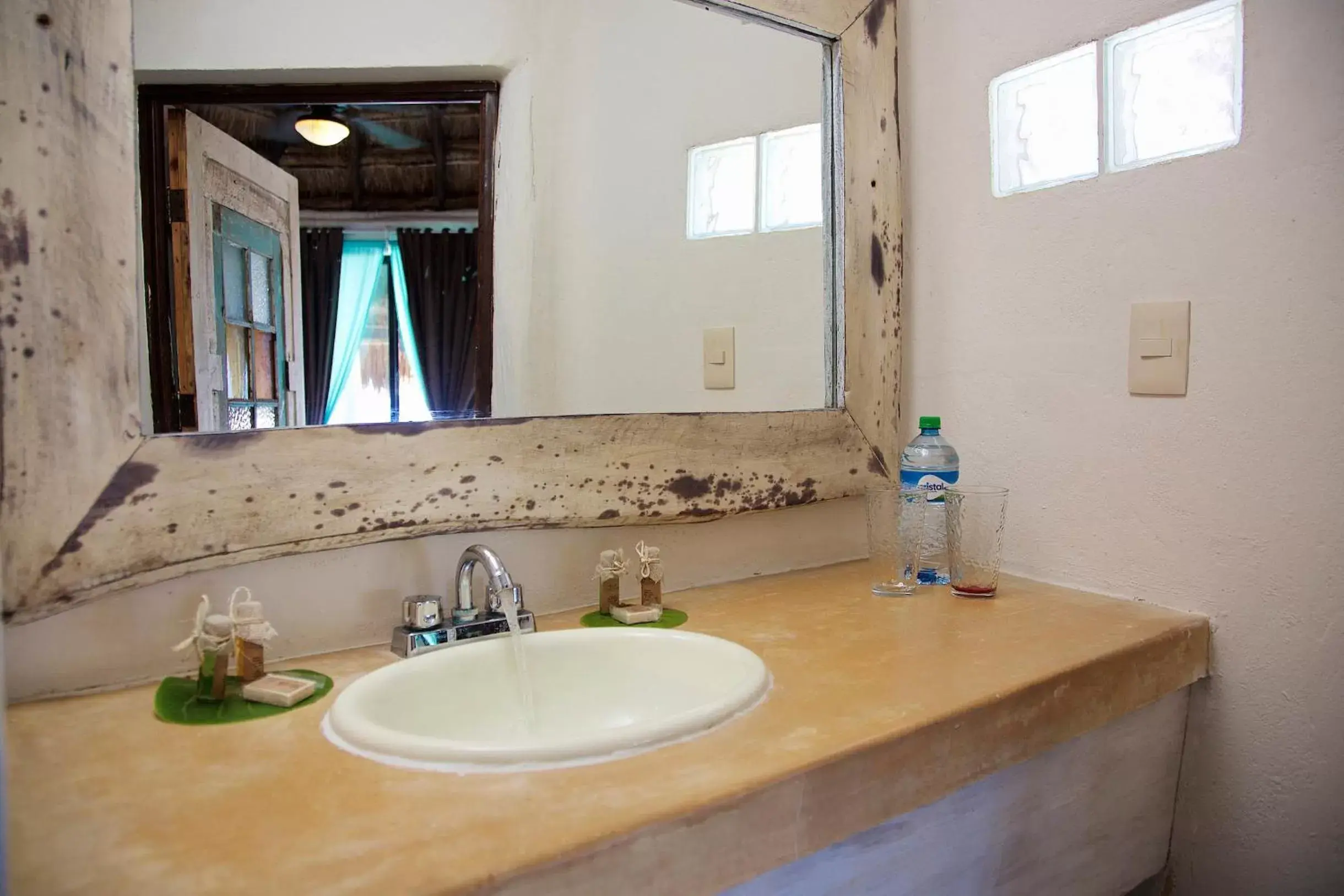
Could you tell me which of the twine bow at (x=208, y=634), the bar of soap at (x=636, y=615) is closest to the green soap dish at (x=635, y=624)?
the bar of soap at (x=636, y=615)

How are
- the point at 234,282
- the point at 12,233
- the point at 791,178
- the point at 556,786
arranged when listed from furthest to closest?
the point at 791,178, the point at 234,282, the point at 12,233, the point at 556,786

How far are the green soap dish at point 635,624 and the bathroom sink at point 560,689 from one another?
0.04 metres

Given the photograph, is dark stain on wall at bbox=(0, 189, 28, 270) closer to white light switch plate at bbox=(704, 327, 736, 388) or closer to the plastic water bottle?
white light switch plate at bbox=(704, 327, 736, 388)

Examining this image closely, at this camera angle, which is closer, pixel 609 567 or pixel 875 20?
pixel 609 567

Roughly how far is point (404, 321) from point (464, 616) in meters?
0.35

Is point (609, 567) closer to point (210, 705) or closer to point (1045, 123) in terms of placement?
point (210, 705)

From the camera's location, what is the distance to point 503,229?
1050 mm

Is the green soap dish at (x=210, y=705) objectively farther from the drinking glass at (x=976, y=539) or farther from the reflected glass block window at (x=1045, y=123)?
the reflected glass block window at (x=1045, y=123)

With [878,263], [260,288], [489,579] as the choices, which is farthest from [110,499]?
[878,263]

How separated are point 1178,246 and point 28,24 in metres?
1.24

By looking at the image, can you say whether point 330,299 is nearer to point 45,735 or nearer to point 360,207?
point 360,207

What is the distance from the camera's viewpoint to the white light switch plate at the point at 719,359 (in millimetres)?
1246

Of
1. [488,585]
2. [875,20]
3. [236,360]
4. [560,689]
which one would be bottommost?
[560,689]

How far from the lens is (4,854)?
0.36m
